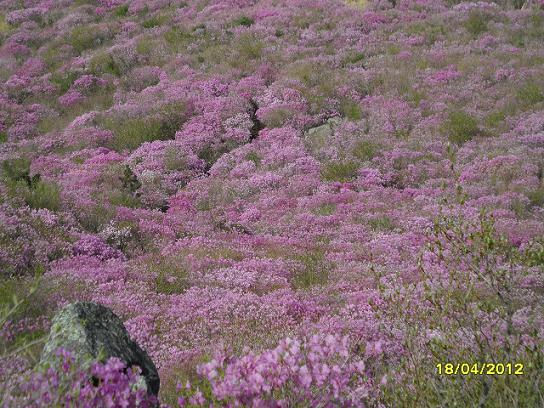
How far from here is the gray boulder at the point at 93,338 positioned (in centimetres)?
423

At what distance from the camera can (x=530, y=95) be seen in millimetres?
15328

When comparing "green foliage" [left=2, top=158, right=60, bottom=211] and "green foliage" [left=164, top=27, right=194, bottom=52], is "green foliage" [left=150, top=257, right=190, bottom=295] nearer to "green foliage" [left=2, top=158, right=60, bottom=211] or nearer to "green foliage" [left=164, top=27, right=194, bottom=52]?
"green foliage" [left=2, top=158, right=60, bottom=211]

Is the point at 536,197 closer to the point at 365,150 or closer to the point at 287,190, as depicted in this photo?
the point at 365,150

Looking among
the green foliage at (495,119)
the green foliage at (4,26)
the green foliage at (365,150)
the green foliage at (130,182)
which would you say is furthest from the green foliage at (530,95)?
the green foliage at (4,26)

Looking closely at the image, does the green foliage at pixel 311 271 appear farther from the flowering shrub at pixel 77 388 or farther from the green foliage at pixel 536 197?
the flowering shrub at pixel 77 388

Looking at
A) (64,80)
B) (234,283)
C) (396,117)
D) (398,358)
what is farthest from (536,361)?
(64,80)

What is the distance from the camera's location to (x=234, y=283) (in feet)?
27.8

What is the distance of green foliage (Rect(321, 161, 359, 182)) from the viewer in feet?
45.4

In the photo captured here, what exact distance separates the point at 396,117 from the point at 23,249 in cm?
1095

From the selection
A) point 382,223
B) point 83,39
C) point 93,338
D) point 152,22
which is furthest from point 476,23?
point 93,338

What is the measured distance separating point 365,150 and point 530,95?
16.8 ft

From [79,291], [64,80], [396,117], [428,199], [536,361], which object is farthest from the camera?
[64,80]

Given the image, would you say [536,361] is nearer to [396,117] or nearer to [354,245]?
[354,245]
